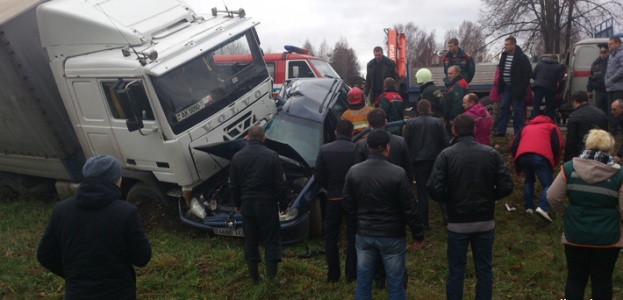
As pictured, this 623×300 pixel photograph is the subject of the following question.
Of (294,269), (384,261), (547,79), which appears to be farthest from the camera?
(547,79)

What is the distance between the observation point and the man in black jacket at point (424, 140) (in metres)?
6.39

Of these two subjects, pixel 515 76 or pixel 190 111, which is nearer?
pixel 190 111

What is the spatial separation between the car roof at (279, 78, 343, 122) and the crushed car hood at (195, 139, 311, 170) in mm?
946

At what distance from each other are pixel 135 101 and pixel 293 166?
237cm

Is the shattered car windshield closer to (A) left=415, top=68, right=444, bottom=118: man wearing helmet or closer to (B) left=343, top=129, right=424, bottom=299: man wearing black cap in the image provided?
(A) left=415, top=68, right=444, bottom=118: man wearing helmet

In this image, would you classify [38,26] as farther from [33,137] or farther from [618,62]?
[618,62]

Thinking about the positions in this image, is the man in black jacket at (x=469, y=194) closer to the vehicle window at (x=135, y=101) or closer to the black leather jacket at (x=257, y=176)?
the black leather jacket at (x=257, y=176)

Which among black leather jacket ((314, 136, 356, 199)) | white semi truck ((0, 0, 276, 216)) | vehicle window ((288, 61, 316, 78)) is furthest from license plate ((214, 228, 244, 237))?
vehicle window ((288, 61, 316, 78))

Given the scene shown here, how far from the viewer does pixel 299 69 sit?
13.5 metres

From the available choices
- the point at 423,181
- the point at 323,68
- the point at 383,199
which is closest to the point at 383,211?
the point at 383,199

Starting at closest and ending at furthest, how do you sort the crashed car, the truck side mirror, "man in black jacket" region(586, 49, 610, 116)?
the truck side mirror < the crashed car < "man in black jacket" region(586, 49, 610, 116)

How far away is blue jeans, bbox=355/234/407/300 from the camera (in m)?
4.20

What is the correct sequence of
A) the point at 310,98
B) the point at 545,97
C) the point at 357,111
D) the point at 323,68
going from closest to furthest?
the point at 357,111 → the point at 310,98 → the point at 545,97 → the point at 323,68

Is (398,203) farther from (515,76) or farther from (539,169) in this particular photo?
(515,76)
